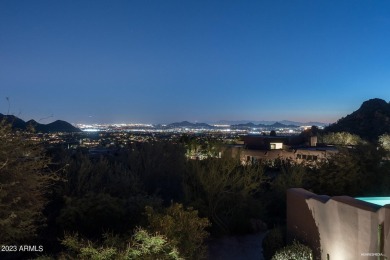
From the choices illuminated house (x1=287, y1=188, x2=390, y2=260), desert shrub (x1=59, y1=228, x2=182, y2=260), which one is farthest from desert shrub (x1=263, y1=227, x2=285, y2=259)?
desert shrub (x1=59, y1=228, x2=182, y2=260)

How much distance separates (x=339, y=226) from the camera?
7223 mm

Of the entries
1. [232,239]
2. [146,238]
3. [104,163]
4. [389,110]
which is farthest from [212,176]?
[389,110]

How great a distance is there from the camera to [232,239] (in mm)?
12383

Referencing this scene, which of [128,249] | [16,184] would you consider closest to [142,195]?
[16,184]

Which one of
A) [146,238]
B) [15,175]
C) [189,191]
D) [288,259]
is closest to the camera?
[146,238]

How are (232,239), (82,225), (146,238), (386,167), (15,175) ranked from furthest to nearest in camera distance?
1. (386,167)
2. (232,239)
3. (82,225)
4. (15,175)
5. (146,238)

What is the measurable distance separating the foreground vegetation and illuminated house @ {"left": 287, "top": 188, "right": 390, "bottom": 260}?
3.12ft

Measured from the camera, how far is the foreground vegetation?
6.77 metres

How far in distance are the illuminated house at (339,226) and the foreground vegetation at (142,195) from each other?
37.5 inches

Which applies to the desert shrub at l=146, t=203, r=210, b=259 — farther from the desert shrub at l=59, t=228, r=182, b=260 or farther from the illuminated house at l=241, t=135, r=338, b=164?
the illuminated house at l=241, t=135, r=338, b=164

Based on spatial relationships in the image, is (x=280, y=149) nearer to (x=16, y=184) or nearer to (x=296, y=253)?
(x=296, y=253)

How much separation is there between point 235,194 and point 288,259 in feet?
19.0

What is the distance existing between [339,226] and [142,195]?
6.31 metres

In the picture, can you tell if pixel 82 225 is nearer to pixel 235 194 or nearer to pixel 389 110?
pixel 235 194
